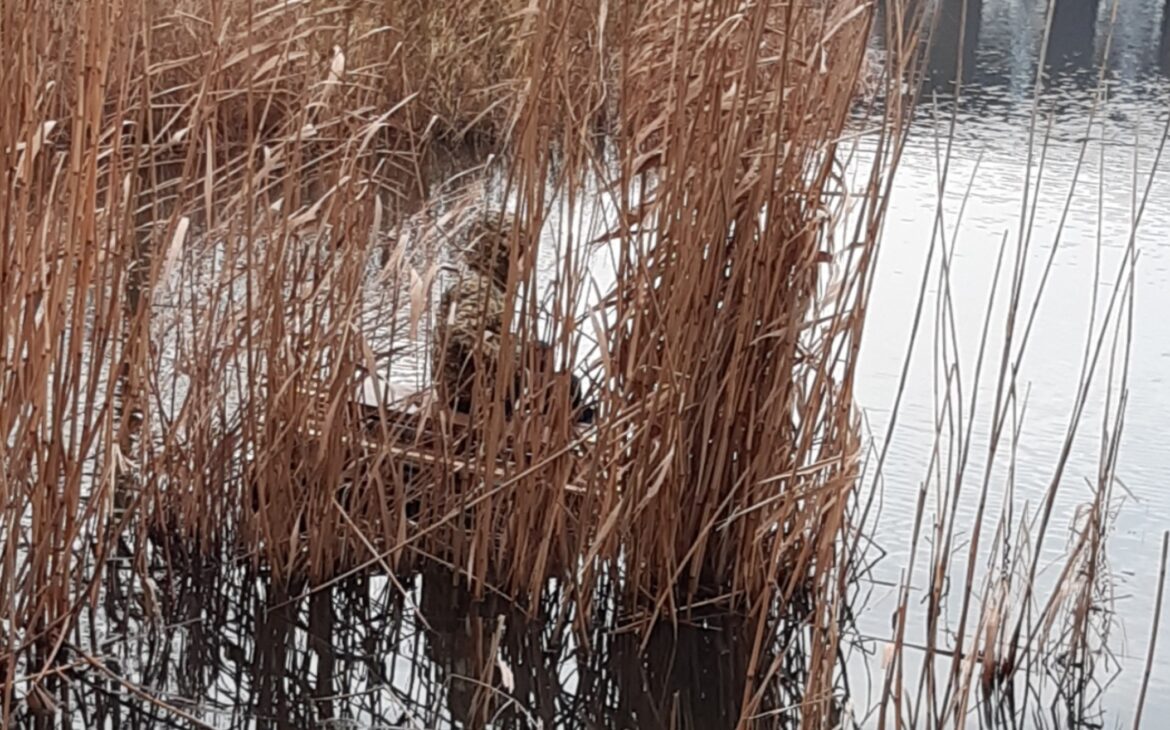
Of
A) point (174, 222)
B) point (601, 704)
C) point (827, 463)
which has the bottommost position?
point (601, 704)

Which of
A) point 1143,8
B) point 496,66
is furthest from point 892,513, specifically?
point 1143,8

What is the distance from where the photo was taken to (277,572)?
1.88 m

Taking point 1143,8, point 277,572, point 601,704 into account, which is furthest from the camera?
point 1143,8

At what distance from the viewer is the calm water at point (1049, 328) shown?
2.20 metres

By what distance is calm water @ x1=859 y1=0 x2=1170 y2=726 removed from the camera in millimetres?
2195

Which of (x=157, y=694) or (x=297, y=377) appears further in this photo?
(x=297, y=377)

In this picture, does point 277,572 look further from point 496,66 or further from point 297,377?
point 496,66

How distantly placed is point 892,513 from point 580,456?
2.26 ft

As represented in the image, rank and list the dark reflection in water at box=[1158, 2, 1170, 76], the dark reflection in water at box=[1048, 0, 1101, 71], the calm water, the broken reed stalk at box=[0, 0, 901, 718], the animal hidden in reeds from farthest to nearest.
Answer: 1. the dark reflection in water at box=[1048, 0, 1101, 71]
2. the dark reflection in water at box=[1158, 2, 1170, 76]
3. the calm water
4. the animal hidden in reeds
5. the broken reed stalk at box=[0, 0, 901, 718]

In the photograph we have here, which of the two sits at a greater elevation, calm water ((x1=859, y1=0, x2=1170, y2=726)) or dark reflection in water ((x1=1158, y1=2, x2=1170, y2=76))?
dark reflection in water ((x1=1158, y1=2, x2=1170, y2=76))

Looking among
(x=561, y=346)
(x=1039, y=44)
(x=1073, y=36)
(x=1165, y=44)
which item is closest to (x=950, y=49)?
(x=1039, y=44)

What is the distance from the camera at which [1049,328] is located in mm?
3414

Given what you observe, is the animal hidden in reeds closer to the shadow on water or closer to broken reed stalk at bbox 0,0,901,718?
broken reed stalk at bbox 0,0,901,718

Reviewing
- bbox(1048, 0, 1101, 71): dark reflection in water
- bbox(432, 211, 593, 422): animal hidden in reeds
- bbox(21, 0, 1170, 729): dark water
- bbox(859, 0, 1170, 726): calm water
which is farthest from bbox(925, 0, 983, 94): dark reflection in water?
bbox(432, 211, 593, 422): animal hidden in reeds
